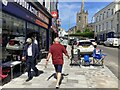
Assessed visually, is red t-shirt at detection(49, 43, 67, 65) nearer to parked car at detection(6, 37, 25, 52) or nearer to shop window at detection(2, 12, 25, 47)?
shop window at detection(2, 12, 25, 47)

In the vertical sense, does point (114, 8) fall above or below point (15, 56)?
above

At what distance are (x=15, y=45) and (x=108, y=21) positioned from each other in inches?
2264

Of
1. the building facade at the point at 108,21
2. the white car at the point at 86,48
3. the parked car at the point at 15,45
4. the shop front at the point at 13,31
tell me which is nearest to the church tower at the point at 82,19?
the building facade at the point at 108,21

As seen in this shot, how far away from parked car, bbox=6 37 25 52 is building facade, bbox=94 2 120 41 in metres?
42.6

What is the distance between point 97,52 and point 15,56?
15.5 feet

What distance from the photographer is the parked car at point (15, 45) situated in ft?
37.7

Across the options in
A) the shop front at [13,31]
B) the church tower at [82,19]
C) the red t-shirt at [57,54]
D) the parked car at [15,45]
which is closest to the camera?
the red t-shirt at [57,54]

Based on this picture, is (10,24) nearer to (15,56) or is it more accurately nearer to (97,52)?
(15,56)

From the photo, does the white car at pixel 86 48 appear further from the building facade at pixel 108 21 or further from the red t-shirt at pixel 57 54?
the building facade at pixel 108 21

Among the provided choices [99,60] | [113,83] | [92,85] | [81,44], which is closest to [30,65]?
[92,85]

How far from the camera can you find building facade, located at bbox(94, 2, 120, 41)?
57.9 metres

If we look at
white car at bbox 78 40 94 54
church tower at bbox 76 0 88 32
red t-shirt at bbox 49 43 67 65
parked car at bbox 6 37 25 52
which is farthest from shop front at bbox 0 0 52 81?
church tower at bbox 76 0 88 32

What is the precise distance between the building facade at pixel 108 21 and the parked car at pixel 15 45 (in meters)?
42.6

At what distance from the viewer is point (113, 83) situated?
30.7 ft
